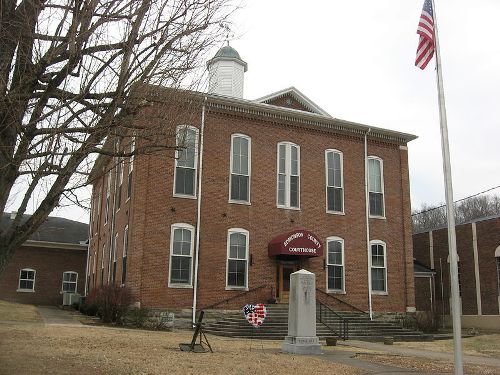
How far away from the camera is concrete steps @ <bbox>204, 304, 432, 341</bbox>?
19.3m

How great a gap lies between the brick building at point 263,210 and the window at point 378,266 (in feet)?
0.15

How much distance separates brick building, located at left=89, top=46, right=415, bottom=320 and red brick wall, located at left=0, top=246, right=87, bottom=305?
9.24m

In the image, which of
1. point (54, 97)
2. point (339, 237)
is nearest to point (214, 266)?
point (339, 237)

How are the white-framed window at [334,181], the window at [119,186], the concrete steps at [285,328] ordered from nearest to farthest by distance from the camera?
the concrete steps at [285,328]
the white-framed window at [334,181]
the window at [119,186]

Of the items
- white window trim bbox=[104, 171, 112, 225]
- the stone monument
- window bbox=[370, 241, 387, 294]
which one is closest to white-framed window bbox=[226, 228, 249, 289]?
window bbox=[370, 241, 387, 294]

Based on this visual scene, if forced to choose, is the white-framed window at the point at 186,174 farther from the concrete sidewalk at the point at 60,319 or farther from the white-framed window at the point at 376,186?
the white-framed window at the point at 376,186

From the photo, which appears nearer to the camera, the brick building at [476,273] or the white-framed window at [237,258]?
the white-framed window at [237,258]

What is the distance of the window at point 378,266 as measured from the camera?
24.9 m

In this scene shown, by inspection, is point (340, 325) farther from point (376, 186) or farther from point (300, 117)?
point (300, 117)

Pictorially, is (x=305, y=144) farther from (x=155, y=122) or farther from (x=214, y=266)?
(x=155, y=122)

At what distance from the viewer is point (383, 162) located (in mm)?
26422

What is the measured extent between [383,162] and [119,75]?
19783 millimetres

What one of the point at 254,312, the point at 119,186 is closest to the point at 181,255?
the point at 254,312

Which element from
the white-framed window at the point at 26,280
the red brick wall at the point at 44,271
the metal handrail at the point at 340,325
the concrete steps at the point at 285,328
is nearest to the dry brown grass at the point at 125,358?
the concrete steps at the point at 285,328
